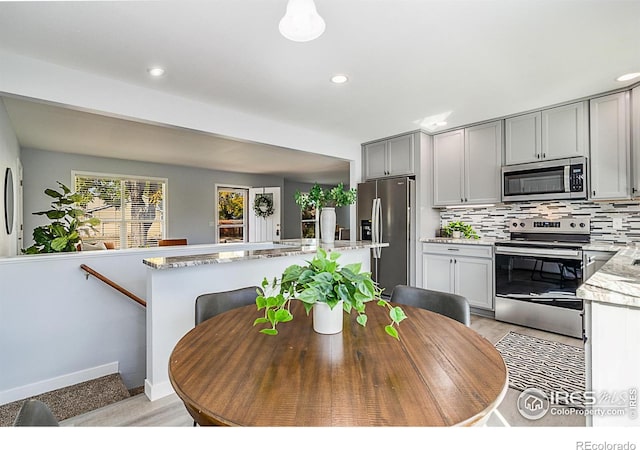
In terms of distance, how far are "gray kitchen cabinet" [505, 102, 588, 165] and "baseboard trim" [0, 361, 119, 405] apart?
177 inches

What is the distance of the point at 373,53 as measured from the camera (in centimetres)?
223

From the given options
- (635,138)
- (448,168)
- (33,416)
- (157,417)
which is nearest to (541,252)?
(635,138)

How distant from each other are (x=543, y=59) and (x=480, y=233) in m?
2.28

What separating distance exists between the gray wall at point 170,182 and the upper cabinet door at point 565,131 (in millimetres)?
6171

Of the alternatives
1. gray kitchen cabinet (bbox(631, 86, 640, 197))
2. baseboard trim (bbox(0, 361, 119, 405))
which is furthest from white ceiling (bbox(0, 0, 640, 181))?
baseboard trim (bbox(0, 361, 119, 405))

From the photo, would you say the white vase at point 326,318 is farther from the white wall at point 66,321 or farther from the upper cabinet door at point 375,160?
the upper cabinet door at point 375,160

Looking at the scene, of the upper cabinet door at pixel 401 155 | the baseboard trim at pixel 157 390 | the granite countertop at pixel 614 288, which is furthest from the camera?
the upper cabinet door at pixel 401 155

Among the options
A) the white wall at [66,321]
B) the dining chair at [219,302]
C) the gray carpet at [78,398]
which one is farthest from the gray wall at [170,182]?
the dining chair at [219,302]

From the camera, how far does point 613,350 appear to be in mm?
1198

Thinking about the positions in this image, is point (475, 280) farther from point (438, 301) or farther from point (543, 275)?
point (438, 301)

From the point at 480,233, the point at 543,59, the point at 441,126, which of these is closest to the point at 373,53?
the point at 543,59

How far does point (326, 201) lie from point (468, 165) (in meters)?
2.09

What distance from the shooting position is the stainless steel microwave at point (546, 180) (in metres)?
3.11
